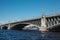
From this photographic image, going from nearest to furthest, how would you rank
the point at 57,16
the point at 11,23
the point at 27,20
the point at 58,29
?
the point at 57,16 < the point at 58,29 < the point at 27,20 < the point at 11,23

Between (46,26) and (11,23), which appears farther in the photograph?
(11,23)

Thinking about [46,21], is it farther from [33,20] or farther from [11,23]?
[11,23]

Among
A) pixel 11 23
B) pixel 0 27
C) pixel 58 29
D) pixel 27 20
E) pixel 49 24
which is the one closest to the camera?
pixel 49 24

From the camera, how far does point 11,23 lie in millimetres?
114000

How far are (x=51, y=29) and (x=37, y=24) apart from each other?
7.82 metres

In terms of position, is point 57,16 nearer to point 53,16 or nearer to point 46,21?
point 53,16

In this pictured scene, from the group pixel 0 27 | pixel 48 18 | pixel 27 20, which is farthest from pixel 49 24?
pixel 0 27

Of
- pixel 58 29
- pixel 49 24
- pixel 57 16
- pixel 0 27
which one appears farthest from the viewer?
pixel 0 27

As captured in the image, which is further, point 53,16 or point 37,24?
point 37,24

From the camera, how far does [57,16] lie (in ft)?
248

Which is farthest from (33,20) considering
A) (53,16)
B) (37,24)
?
(53,16)

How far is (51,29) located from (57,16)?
13.0m

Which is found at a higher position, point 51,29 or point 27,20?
point 27,20

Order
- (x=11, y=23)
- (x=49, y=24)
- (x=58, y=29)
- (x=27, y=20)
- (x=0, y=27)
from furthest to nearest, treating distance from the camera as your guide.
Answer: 1. (x=0, y=27)
2. (x=11, y=23)
3. (x=27, y=20)
4. (x=58, y=29)
5. (x=49, y=24)
